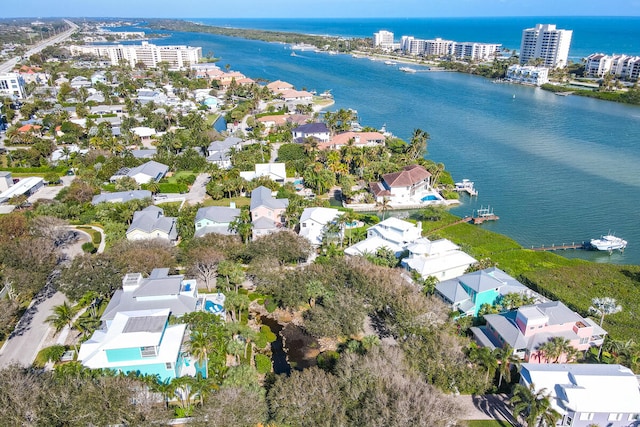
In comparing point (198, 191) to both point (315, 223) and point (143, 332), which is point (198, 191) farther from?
point (143, 332)

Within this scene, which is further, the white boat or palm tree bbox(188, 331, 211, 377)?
the white boat

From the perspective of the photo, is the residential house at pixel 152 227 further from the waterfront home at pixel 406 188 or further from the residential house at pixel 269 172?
the waterfront home at pixel 406 188

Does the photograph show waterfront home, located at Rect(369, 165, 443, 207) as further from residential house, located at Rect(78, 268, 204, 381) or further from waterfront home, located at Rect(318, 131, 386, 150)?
residential house, located at Rect(78, 268, 204, 381)

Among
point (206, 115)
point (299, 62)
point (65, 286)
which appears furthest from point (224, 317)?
point (299, 62)

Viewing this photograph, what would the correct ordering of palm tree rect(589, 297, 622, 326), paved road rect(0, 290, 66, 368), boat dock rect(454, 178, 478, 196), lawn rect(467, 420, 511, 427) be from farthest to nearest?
boat dock rect(454, 178, 478, 196) → palm tree rect(589, 297, 622, 326) → paved road rect(0, 290, 66, 368) → lawn rect(467, 420, 511, 427)

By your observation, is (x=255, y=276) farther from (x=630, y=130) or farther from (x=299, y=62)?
(x=299, y=62)

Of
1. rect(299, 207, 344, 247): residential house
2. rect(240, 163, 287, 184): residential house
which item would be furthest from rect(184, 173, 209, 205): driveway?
rect(299, 207, 344, 247): residential house
